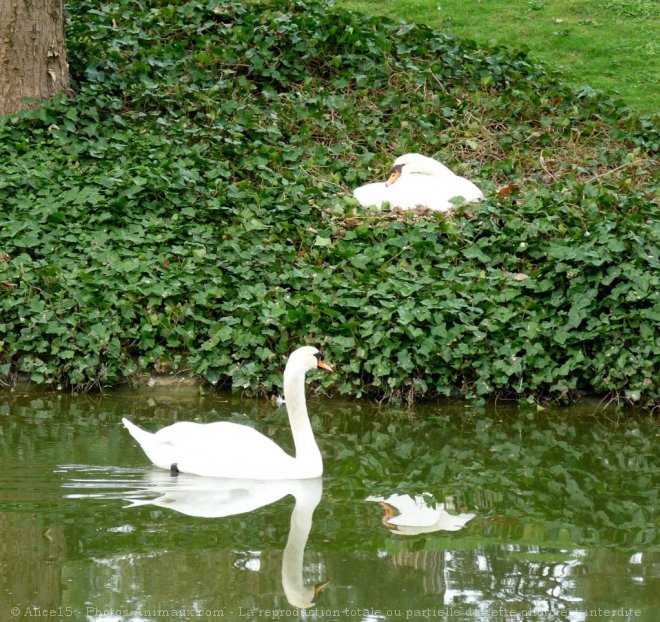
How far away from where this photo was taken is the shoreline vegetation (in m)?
8.16

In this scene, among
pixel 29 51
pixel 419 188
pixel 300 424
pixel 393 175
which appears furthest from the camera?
pixel 29 51

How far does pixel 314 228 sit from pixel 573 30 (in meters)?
7.48

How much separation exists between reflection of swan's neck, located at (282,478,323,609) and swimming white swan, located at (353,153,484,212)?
366cm

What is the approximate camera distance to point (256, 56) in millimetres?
11938

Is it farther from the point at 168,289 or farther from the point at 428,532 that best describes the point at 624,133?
the point at 428,532

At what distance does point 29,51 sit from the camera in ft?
35.1

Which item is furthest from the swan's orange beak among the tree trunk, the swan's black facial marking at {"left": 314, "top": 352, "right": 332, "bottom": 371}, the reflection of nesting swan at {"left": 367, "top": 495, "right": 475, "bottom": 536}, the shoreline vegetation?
the reflection of nesting swan at {"left": 367, "top": 495, "right": 475, "bottom": 536}

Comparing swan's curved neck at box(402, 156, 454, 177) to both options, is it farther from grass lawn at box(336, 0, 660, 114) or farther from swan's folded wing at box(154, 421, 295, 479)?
grass lawn at box(336, 0, 660, 114)

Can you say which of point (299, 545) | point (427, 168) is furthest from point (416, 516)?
point (427, 168)

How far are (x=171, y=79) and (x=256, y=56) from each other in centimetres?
99

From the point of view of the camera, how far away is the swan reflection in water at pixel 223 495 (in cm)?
592

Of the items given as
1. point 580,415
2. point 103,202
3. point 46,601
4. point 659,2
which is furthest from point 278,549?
point 659,2

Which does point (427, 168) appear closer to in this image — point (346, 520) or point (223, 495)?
point (223, 495)

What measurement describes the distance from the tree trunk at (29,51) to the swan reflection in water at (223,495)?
5488mm
